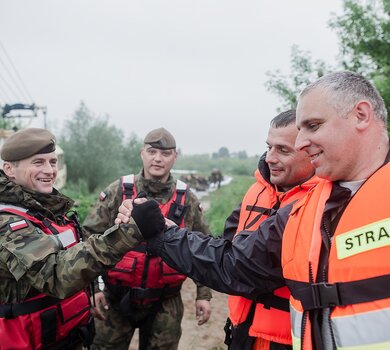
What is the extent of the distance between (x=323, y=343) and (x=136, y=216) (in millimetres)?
1191

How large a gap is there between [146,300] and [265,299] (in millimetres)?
1448

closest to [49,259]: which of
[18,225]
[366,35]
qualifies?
[18,225]

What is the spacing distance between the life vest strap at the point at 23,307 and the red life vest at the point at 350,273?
1.51 m

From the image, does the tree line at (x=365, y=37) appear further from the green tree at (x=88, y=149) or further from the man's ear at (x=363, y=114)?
the green tree at (x=88, y=149)

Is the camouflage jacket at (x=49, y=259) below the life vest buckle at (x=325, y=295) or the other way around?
the other way around

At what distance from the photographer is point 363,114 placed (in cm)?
153

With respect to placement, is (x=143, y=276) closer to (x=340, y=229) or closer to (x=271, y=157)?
(x=271, y=157)

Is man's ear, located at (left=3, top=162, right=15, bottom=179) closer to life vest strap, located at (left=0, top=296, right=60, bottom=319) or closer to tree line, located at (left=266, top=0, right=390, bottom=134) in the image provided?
life vest strap, located at (left=0, top=296, right=60, bottom=319)

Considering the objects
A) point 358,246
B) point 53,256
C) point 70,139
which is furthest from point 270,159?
point 70,139

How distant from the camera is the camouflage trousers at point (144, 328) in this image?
3268mm

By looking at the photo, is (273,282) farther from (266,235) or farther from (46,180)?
(46,180)

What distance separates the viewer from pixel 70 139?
2144 centimetres

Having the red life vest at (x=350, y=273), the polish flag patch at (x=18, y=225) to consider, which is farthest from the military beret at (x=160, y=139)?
the red life vest at (x=350, y=273)

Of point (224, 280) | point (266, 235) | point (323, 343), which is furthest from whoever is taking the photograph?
point (224, 280)
